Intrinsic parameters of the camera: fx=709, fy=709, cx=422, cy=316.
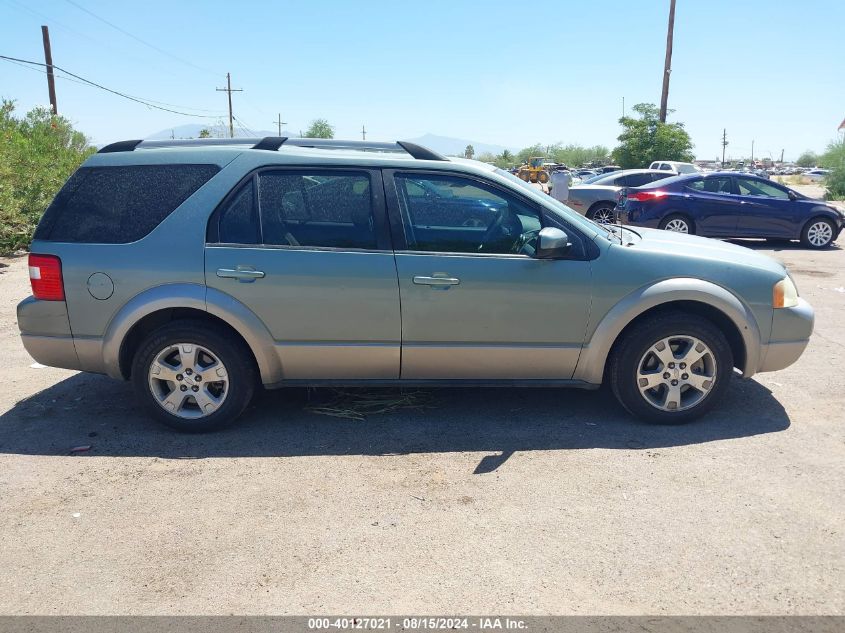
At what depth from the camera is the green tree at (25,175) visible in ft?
41.8

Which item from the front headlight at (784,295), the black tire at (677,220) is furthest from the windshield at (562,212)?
the black tire at (677,220)

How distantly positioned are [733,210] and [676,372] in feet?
34.2

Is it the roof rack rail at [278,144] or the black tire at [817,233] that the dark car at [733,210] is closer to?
the black tire at [817,233]

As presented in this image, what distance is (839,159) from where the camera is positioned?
30.7 m

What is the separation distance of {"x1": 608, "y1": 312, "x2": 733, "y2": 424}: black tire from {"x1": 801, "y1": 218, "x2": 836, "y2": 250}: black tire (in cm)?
1116

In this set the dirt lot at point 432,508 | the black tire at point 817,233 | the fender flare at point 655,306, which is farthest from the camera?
the black tire at point 817,233

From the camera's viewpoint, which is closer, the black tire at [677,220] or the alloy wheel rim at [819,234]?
the black tire at [677,220]

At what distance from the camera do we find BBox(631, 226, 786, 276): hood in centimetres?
475

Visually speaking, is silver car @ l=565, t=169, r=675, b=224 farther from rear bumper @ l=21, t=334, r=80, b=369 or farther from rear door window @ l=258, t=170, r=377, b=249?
rear bumper @ l=21, t=334, r=80, b=369

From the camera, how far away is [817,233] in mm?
14172

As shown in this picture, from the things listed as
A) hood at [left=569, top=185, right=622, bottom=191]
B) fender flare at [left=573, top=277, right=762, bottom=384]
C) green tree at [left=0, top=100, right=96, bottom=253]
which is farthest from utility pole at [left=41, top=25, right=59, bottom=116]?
fender flare at [left=573, top=277, right=762, bottom=384]

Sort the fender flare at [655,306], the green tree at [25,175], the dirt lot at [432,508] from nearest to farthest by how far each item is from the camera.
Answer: the dirt lot at [432,508] → the fender flare at [655,306] → the green tree at [25,175]

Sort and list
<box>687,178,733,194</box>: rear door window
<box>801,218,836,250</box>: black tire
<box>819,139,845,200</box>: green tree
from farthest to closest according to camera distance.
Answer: <box>819,139,845,200</box>: green tree < <box>801,218,836,250</box>: black tire < <box>687,178,733,194</box>: rear door window

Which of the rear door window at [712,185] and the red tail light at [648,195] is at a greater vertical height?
the rear door window at [712,185]
